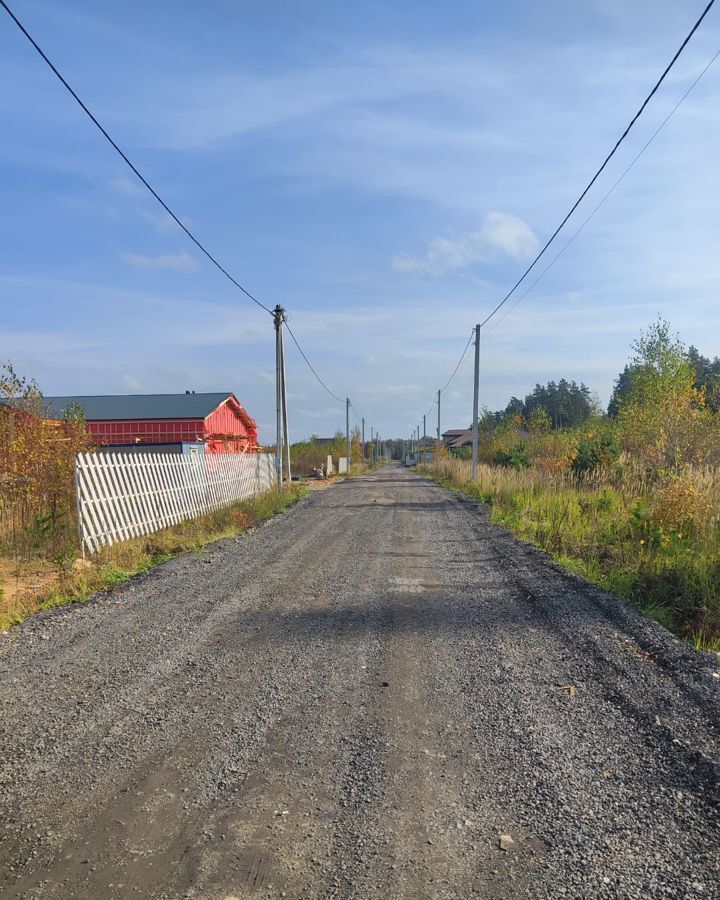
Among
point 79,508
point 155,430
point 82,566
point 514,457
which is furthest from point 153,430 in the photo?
point 82,566

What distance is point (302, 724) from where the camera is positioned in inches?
146

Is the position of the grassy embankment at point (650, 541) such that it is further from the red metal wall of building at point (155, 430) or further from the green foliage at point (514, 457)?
the red metal wall of building at point (155, 430)

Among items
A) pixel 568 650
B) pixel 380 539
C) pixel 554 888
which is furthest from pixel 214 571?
pixel 554 888

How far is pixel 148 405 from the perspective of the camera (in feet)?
115

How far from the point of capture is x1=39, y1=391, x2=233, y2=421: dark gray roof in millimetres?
33675

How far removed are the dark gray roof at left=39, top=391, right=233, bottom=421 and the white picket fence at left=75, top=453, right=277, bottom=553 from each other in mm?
15223

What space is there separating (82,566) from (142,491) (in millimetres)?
3625

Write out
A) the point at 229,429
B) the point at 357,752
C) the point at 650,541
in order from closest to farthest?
the point at 357,752
the point at 650,541
the point at 229,429

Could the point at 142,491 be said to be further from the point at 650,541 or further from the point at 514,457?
the point at 514,457

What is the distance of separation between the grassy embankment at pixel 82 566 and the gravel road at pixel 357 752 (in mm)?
690

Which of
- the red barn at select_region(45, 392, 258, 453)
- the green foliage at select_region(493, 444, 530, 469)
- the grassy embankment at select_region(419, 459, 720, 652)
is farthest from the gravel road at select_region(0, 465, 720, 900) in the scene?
the red barn at select_region(45, 392, 258, 453)

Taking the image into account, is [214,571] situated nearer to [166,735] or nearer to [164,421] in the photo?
[166,735]

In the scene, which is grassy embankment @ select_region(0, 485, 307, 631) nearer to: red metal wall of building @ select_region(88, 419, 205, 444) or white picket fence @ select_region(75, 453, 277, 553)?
white picket fence @ select_region(75, 453, 277, 553)

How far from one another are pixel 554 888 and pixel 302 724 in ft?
5.72
